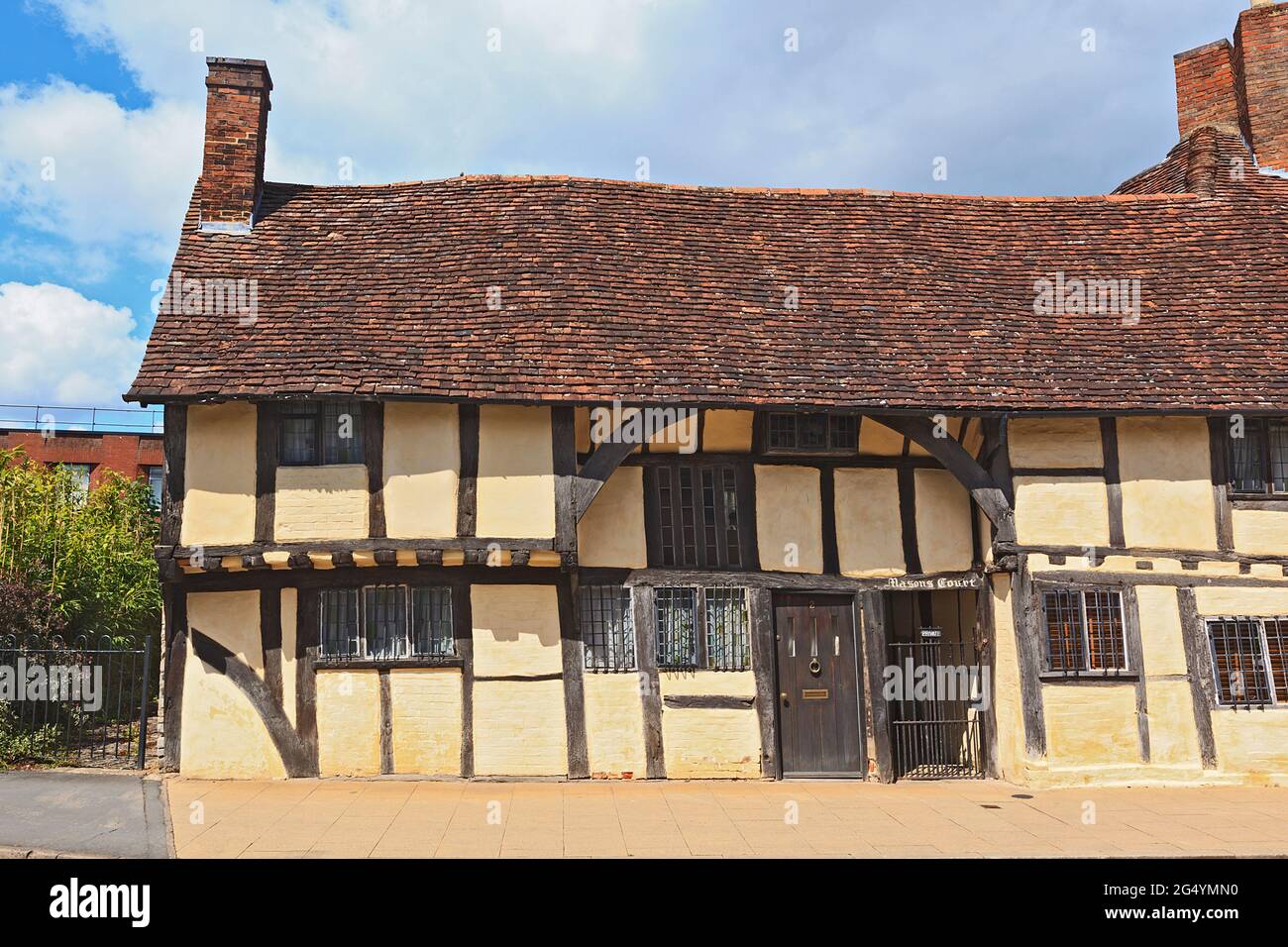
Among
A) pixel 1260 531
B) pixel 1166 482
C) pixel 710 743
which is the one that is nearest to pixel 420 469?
pixel 710 743

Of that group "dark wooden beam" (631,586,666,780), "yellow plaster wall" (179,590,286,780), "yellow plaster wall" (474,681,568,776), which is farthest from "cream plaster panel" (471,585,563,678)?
"yellow plaster wall" (179,590,286,780)

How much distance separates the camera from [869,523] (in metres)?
11.7

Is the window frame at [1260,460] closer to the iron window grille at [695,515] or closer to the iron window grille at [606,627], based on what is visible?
the iron window grille at [695,515]

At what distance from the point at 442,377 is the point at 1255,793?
9787 mm

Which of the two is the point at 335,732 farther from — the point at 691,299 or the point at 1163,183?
the point at 1163,183

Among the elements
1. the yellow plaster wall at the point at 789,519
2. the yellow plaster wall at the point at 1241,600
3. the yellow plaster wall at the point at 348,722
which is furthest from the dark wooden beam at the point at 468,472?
the yellow plaster wall at the point at 1241,600

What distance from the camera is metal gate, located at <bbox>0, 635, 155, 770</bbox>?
10.8m

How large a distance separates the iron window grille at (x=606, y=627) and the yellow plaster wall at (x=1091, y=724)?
4679mm

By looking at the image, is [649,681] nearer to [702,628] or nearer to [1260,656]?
[702,628]

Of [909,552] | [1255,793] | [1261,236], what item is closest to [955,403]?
[909,552]

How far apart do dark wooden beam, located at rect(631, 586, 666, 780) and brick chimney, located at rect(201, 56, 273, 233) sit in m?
7.37

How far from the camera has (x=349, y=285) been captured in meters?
12.4

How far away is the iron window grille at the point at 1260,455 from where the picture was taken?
11.4 metres

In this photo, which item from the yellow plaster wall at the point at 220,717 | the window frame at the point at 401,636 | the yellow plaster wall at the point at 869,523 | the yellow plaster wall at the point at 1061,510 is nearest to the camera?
the yellow plaster wall at the point at 220,717
